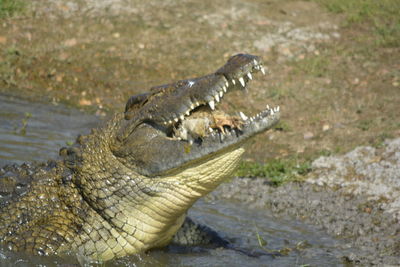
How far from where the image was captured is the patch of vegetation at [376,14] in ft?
33.5

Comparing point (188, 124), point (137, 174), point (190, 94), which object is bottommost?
point (137, 174)

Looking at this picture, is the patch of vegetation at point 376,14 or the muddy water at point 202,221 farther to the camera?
the patch of vegetation at point 376,14

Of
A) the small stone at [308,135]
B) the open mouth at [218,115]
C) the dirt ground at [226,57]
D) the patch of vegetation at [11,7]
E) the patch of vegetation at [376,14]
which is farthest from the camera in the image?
the patch of vegetation at [11,7]

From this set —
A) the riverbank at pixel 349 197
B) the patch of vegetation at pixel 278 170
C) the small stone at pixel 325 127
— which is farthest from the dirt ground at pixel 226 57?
the riverbank at pixel 349 197

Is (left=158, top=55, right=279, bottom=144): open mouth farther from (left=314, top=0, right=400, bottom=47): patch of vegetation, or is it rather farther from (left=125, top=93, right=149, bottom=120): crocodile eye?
(left=314, top=0, right=400, bottom=47): patch of vegetation

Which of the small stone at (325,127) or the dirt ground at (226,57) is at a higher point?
the dirt ground at (226,57)

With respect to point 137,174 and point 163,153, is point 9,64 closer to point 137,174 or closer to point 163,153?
point 137,174

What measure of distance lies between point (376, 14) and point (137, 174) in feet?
26.6

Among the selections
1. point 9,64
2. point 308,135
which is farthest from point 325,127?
point 9,64

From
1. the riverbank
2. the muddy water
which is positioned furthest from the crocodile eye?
the riverbank

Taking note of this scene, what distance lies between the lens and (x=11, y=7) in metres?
10.9

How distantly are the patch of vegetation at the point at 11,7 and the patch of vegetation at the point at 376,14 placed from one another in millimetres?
5719

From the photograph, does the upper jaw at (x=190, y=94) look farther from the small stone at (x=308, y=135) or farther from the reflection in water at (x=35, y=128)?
the small stone at (x=308, y=135)

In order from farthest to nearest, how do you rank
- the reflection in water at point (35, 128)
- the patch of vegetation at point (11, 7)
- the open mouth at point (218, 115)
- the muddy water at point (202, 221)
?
the patch of vegetation at point (11, 7) < the reflection in water at point (35, 128) < the muddy water at point (202, 221) < the open mouth at point (218, 115)
